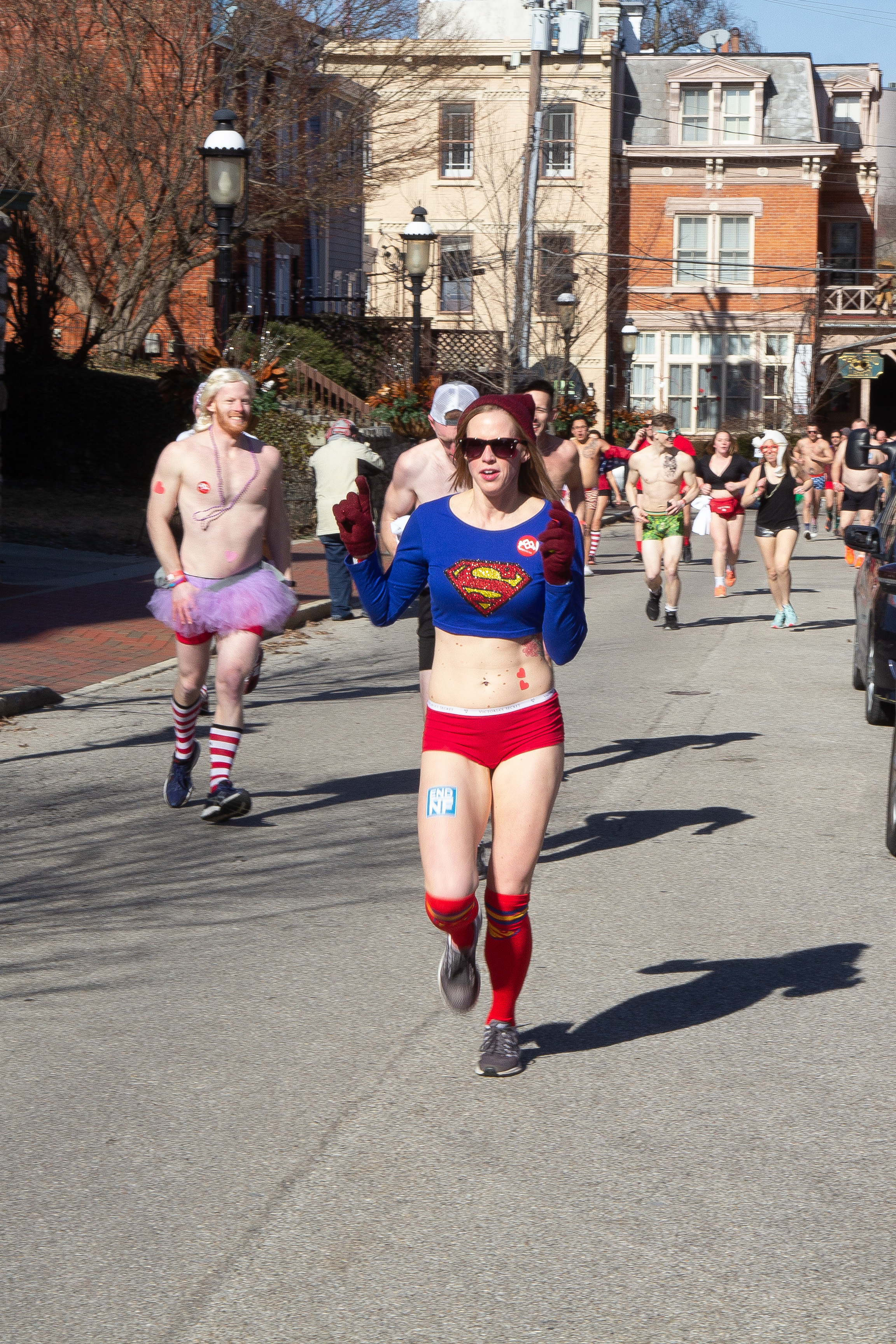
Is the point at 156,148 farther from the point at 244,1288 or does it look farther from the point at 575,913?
the point at 244,1288

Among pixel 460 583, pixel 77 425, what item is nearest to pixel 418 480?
pixel 460 583

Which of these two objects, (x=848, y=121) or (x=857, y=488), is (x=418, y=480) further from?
(x=848, y=121)

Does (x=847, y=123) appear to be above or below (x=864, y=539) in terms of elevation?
above

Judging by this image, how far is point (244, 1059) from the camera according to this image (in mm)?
4832

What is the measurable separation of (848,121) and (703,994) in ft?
168

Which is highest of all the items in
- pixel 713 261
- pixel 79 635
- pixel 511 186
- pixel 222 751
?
pixel 511 186

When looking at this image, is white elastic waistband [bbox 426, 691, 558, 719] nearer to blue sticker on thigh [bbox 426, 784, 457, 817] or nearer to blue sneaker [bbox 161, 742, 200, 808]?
blue sticker on thigh [bbox 426, 784, 457, 817]

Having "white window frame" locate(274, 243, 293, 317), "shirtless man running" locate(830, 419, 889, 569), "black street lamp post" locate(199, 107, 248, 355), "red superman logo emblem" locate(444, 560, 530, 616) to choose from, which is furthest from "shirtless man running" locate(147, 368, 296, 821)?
"white window frame" locate(274, 243, 293, 317)

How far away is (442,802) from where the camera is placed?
14.8ft

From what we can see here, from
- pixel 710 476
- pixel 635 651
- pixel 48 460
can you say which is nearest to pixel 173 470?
pixel 635 651

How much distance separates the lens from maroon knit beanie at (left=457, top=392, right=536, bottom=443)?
4547 mm

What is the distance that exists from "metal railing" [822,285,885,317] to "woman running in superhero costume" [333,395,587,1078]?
46770 millimetres

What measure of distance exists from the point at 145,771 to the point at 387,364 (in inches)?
1074

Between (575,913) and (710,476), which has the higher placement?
(710,476)
